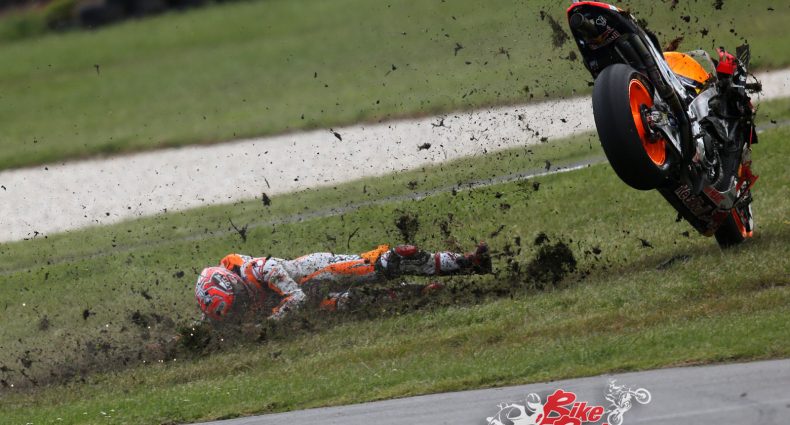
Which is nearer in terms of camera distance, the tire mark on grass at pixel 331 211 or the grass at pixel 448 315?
the grass at pixel 448 315

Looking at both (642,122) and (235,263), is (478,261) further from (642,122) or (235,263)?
(642,122)

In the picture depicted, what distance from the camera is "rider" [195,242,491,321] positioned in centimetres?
1098

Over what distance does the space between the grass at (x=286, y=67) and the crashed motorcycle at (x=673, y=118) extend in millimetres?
6134

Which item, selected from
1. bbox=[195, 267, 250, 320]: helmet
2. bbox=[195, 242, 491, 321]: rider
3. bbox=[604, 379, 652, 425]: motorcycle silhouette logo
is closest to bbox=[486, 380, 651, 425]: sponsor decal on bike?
bbox=[604, 379, 652, 425]: motorcycle silhouette logo

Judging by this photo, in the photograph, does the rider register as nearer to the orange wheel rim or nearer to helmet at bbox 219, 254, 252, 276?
helmet at bbox 219, 254, 252, 276

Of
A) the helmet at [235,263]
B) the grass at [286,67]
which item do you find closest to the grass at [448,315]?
the helmet at [235,263]

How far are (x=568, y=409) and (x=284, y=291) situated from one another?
4.26 m

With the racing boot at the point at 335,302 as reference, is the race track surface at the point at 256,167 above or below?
below

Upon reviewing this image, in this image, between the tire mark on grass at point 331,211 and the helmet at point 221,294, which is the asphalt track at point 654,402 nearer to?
the helmet at point 221,294

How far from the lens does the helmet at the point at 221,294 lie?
11164 millimetres

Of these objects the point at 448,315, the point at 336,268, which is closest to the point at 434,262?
the point at 448,315

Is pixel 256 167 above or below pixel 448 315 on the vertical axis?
below

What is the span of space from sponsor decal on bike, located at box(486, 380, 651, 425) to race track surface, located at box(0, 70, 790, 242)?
9758 millimetres

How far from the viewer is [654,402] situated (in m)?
7.23
